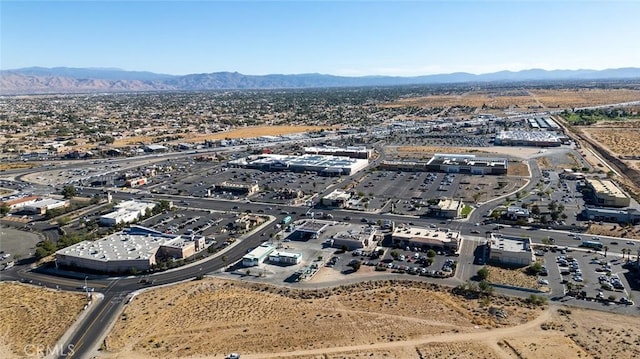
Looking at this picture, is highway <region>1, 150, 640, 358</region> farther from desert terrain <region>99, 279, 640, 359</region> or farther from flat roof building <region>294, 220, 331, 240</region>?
flat roof building <region>294, 220, 331, 240</region>

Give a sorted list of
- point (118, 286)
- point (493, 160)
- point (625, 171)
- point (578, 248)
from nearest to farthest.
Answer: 1. point (118, 286)
2. point (578, 248)
3. point (625, 171)
4. point (493, 160)

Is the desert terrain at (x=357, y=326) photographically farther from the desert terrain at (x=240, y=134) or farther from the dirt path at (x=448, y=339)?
the desert terrain at (x=240, y=134)

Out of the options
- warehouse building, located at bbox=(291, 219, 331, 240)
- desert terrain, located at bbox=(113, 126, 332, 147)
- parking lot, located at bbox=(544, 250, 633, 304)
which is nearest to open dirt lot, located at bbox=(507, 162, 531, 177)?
parking lot, located at bbox=(544, 250, 633, 304)

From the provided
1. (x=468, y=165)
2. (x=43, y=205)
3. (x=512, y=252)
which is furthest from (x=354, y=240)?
A: (x=468, y=165)

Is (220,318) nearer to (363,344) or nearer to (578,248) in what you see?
(363,344)

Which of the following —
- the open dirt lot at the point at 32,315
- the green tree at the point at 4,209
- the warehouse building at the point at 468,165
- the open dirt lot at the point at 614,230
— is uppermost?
the warehouse building at the point at 468,165

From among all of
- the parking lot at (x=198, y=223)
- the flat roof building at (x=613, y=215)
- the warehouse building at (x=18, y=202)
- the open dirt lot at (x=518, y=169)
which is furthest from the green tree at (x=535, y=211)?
the warehouse building at (x=18, y=202)

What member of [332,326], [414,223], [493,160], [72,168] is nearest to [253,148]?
[72,168]
